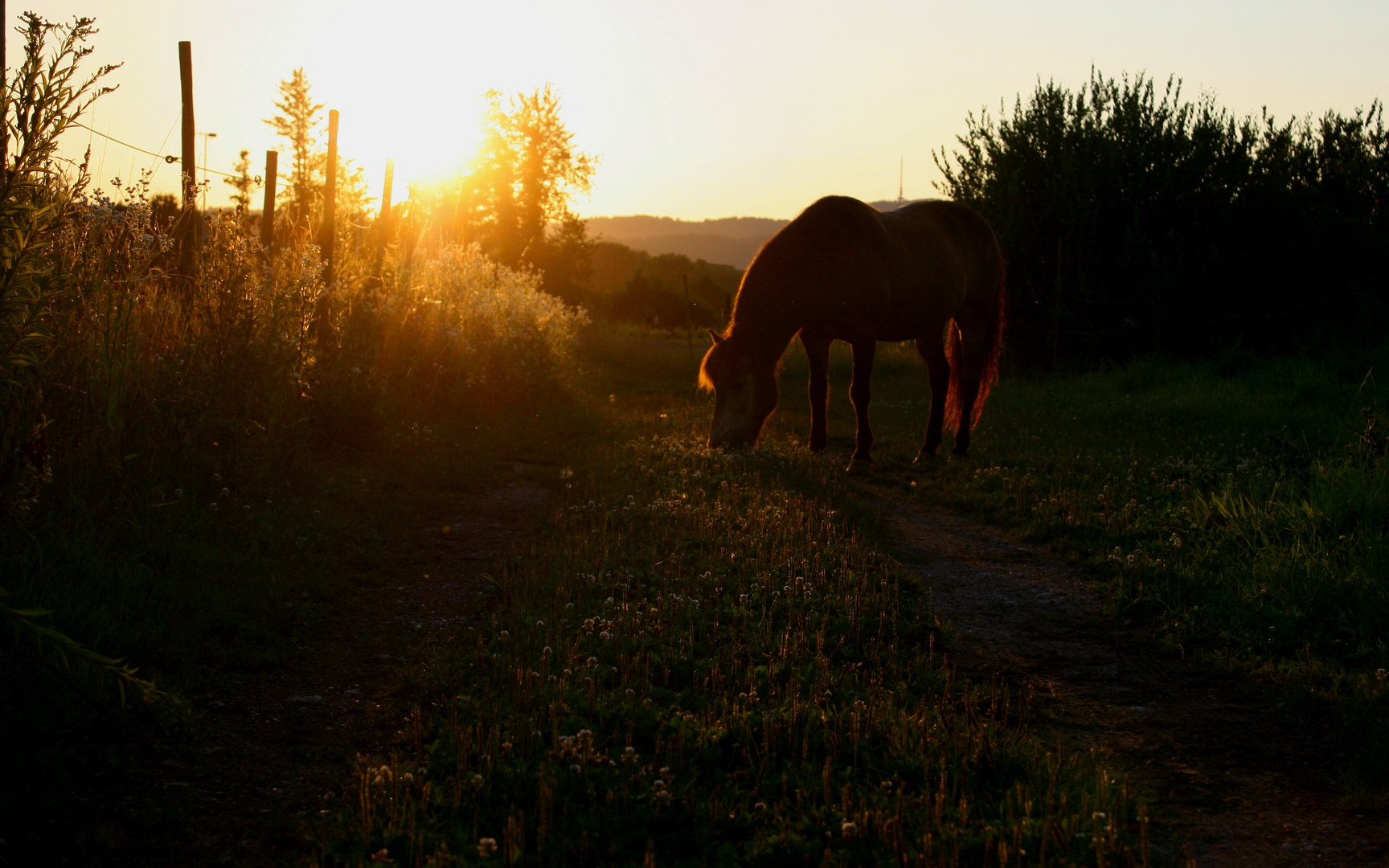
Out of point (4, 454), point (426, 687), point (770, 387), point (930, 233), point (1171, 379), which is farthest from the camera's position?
point (1171, 379)

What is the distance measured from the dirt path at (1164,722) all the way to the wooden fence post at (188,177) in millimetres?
5947

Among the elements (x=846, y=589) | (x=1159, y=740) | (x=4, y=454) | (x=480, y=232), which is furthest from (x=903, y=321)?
(x=480, y=232)

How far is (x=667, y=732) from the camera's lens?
3.27 m

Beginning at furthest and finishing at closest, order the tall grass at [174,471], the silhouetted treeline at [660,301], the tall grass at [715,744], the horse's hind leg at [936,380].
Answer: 1. the silhouetted treeline at [660,301]
2. the horse's hind leg at [936,380]
3. the tall grass at [174,471]
4. the tall grass at [715,744]

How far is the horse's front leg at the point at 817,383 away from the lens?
9.73m

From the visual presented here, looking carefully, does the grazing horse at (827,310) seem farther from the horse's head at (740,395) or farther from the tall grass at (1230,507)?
the tall grass at (1230,507)

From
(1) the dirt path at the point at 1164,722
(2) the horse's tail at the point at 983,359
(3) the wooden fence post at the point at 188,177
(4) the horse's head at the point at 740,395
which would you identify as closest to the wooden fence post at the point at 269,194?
(3) the wooden fence post at the point at 188,177

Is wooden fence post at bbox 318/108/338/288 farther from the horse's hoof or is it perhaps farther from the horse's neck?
the horse's hoof

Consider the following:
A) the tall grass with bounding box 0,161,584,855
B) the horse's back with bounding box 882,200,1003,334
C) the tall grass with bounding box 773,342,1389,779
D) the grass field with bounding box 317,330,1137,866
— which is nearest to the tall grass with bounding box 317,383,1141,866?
the grass field with bounding box 317,330,1137,866

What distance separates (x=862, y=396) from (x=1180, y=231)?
396 inches

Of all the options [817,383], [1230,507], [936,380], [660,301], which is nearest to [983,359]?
[936,380]

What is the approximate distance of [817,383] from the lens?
9906 millimetres

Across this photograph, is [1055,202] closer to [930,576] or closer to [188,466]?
[930,576]

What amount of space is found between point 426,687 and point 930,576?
318cm
